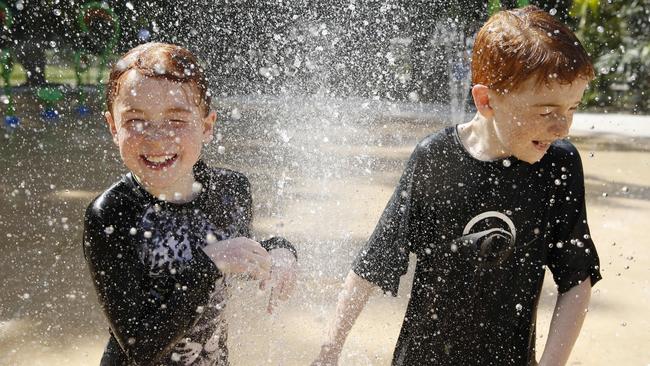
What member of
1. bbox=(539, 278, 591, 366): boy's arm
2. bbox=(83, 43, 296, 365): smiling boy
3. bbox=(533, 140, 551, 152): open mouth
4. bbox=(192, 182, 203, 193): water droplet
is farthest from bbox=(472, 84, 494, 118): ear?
bbox=(192, 182, 203, 193): water droplet

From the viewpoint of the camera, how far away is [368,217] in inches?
195

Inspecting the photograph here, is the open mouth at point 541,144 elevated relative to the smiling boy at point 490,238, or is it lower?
elevated

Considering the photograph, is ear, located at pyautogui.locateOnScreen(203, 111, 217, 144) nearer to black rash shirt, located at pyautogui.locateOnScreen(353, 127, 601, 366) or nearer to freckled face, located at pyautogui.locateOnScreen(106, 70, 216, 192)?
freckled face, located at pyautogui.locateOnScreen(106, 70, 216, 192)

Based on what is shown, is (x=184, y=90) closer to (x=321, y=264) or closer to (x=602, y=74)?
(x=321, y=264)

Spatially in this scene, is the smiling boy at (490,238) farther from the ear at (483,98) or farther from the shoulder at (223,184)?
the shoulder at (223,184)

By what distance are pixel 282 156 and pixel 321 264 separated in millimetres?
3250

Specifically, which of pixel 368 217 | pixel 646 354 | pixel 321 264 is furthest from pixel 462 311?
pixel 368 217

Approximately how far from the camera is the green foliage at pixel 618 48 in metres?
10.9

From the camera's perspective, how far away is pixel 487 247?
1.67 meters

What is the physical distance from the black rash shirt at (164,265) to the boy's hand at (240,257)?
18mm

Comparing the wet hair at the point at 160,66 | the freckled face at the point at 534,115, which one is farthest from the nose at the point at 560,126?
the wet hair at the point at 160,66

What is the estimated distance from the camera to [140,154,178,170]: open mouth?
1578 mm

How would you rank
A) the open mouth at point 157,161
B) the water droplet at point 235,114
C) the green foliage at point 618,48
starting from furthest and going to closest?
the green foliage at point 618,48 → the water droplet at point 235,114 → the open mouth at point 157,161

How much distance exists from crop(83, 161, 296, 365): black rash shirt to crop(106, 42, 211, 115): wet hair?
0.20 metres
